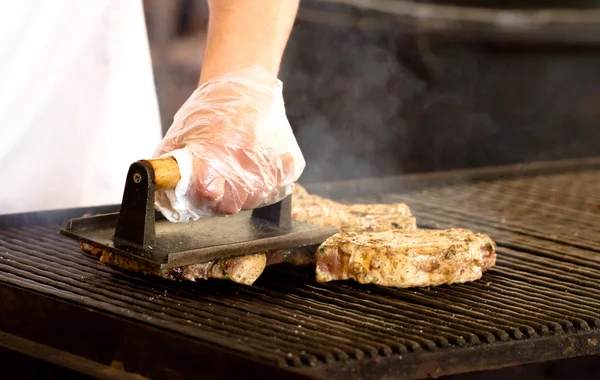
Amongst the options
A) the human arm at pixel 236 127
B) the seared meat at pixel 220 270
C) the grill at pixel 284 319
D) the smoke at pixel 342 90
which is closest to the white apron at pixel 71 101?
the grill at pixel 284 319

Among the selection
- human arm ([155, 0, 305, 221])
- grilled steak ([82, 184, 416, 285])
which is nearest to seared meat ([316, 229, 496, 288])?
grilled steak ([82, 184, 416, 285])

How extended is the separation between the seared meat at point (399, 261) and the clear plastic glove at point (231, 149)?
29 cm

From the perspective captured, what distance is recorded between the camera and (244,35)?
10.4ft

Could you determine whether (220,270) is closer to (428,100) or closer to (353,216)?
(353,216)

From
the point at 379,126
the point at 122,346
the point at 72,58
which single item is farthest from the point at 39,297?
the point at 379,126

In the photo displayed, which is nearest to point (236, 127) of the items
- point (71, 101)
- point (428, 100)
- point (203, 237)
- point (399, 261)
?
point (203, 237)

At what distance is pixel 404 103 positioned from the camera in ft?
28.7

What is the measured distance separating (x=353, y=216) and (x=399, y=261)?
629mm

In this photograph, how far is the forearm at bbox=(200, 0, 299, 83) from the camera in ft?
10.2

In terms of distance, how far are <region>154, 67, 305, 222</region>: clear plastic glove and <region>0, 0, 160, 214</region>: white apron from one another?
114cm

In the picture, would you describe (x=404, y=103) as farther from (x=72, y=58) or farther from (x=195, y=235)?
(x=195, y=235)

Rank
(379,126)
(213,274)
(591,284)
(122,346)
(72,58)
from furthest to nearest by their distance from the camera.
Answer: (379,126) → (72,58) → (591,284) → (213,274) → (122,346)

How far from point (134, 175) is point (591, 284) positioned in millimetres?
1618

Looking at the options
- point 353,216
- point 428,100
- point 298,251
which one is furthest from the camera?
point 428,100
